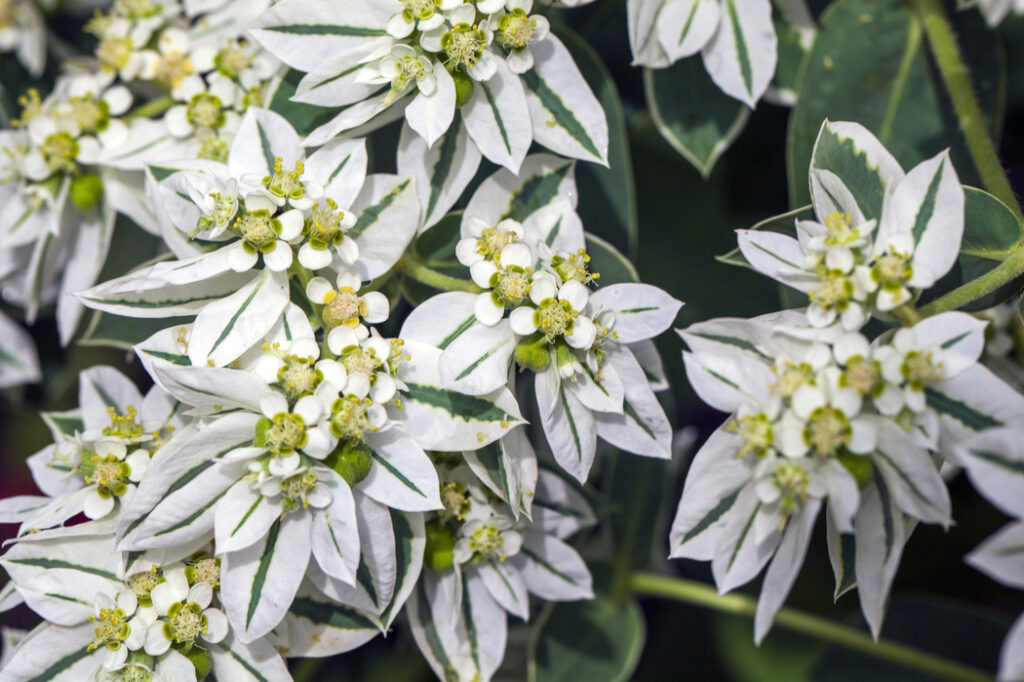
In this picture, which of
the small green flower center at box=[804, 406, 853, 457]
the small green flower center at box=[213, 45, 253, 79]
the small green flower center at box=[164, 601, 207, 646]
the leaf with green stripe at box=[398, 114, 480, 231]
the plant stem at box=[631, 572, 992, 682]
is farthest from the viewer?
the plant stem at box=[631, 572, 992, 682]

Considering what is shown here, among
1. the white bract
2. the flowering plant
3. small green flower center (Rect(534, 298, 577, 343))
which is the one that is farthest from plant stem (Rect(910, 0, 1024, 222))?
small green flower center (Rect(534, 298, 577, 343))

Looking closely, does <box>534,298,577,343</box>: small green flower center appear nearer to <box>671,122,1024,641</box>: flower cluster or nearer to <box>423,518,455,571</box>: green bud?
<box>671,122,1024,641</box>: flower cluster

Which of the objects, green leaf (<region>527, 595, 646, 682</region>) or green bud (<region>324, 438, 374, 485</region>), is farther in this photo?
green leaf (<region>527, 595, 646, 682</region>)

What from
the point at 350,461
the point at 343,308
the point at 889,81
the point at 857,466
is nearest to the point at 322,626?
the point at 350,461

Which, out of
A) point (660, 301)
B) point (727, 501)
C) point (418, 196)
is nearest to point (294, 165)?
point (418, 196)

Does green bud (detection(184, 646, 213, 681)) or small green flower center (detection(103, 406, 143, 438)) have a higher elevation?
small green flower center (detection(103, 406, 143, 438))

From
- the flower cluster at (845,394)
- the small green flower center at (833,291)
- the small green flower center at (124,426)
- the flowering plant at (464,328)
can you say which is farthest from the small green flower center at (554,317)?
the small green flower center at (124,426)

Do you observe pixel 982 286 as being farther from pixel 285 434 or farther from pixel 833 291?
pixel 285 434

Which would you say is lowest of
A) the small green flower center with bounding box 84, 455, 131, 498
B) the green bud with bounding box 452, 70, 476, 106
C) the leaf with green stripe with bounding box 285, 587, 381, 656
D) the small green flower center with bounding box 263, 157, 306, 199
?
the leaf with green stripe with bounding box 285, 587, 381, 656
